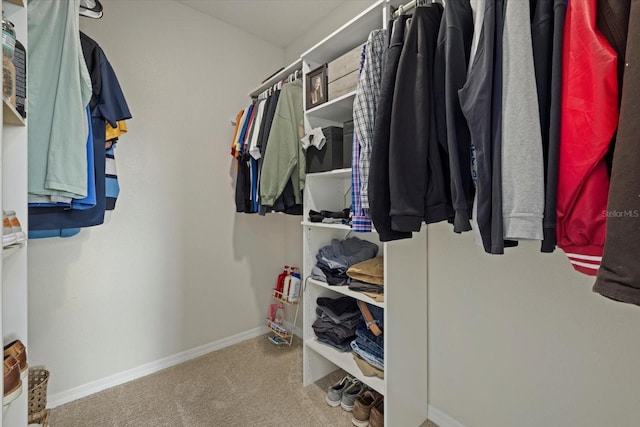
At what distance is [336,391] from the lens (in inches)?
61.6

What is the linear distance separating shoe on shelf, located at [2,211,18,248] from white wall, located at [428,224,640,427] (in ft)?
5.26

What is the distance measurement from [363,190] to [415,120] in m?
0.32

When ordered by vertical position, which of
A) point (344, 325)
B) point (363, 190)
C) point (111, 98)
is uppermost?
point (111, 98)

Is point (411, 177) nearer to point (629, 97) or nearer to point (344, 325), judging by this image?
point (629, 97)

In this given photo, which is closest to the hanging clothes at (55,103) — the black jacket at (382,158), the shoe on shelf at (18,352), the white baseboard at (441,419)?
the shoe on shelf at (18,352)

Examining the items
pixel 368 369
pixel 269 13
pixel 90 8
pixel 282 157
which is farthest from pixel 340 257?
pixel 269 13

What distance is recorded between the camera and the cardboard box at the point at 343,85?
1375mm

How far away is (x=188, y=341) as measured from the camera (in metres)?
2.03

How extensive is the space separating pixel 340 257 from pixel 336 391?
74 centimetres

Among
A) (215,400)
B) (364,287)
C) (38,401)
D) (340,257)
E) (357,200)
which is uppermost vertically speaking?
(357,200)

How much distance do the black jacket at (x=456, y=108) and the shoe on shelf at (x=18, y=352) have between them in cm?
138

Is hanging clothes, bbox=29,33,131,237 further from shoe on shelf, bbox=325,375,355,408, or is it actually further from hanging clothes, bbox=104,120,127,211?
shoe on shelf, bbox=325,375,355,408

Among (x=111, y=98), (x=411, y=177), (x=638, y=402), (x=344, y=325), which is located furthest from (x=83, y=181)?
(x=638, y=402)

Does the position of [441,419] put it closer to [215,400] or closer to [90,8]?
[215,400]
